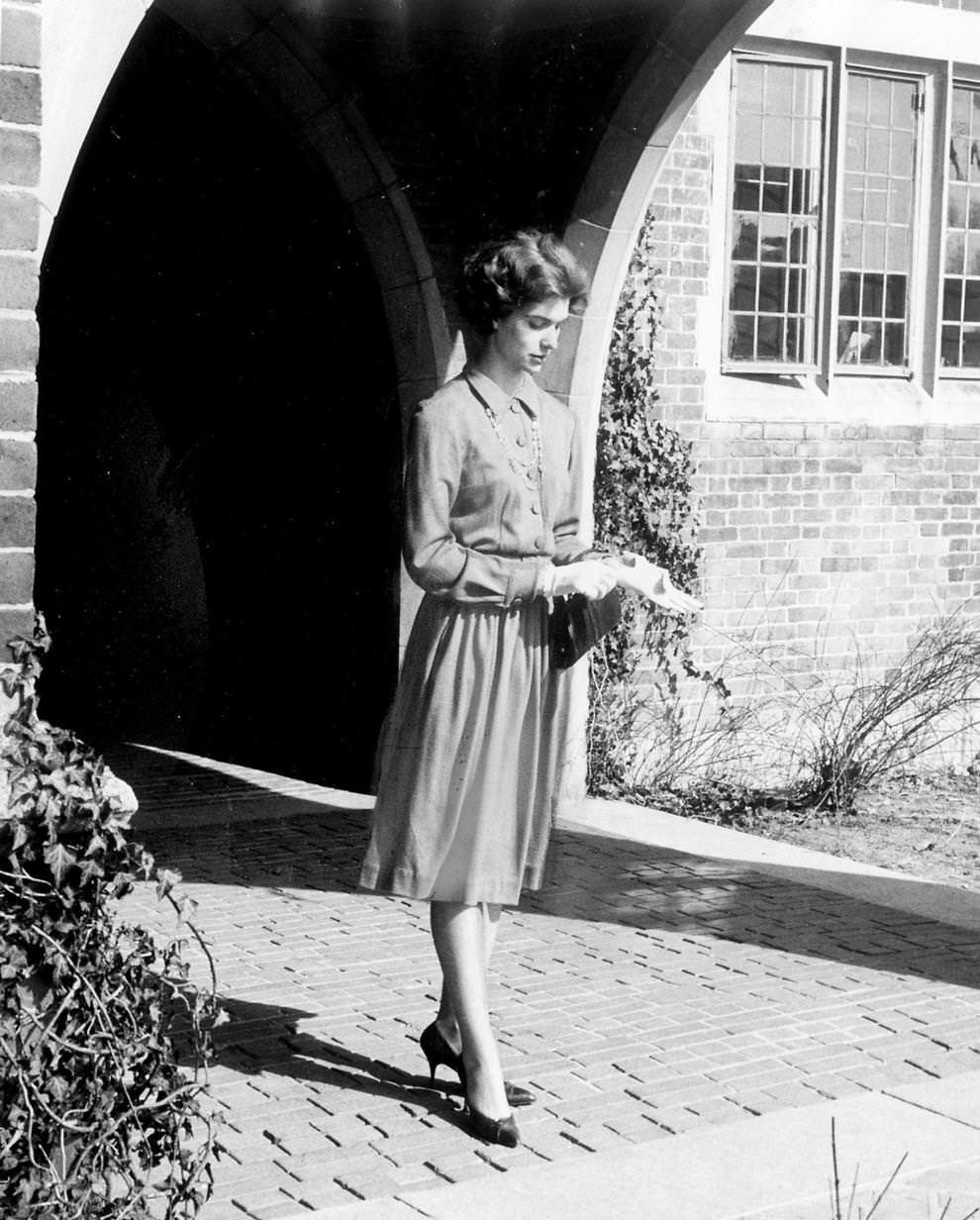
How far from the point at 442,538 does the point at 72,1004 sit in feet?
4.95

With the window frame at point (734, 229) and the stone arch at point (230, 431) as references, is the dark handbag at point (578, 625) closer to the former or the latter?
the stone arch at point (230, 431)

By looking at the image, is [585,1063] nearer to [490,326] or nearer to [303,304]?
[490,326]

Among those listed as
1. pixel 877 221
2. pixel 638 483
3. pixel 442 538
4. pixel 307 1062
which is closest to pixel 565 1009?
pixel 307 1062

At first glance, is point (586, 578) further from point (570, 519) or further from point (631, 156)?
point (631, 156)

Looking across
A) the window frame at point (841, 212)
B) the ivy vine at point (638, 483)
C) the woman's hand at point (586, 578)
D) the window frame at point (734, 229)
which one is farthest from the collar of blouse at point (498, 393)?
the window frame at point (734, 229)

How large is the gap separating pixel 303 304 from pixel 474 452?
4.71m

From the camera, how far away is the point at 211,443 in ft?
32.5

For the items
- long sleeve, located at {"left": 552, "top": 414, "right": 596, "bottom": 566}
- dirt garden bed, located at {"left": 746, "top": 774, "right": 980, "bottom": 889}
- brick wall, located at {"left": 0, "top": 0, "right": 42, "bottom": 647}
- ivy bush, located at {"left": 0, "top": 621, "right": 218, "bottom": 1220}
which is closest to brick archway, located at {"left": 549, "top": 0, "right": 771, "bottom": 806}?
dirt garden bed, located at {"left": 746, "top": 774, "right": 980, "bottom": 889}

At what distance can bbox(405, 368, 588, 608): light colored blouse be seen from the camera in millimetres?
4309

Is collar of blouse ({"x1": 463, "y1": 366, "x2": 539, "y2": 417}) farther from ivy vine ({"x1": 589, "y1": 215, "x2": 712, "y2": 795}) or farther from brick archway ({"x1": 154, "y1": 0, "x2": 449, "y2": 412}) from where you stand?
ivy vine ({"x1": 589, "y1": 215, "x2": 712, "y2": 795})

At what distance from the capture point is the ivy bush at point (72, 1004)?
312 centimetres

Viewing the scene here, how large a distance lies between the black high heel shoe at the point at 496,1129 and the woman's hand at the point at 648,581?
1203 mm

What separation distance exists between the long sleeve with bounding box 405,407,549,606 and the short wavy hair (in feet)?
0.91

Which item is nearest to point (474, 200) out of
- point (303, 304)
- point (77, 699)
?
point (303, 304)
